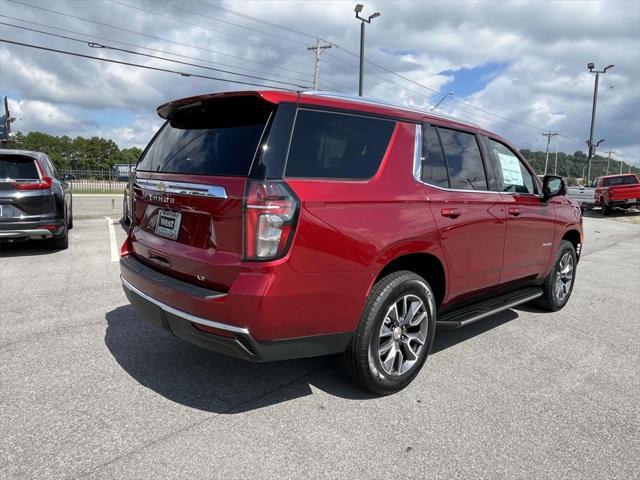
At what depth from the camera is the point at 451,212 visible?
3439mm

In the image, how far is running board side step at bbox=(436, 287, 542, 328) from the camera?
11.5 feet

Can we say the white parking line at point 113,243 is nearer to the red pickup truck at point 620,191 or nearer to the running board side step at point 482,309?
the running board side step at point 482,309

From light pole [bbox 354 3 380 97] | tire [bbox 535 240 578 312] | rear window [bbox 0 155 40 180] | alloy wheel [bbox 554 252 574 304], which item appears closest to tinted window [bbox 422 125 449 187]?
tire [bbox 535 240 578 312]

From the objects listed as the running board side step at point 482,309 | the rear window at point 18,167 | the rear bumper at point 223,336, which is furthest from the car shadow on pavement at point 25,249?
the running board side step at point 482,309

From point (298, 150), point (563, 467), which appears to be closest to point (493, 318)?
point (563, 467)

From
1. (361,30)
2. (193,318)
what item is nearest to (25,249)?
(193,318)

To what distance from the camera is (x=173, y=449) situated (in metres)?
2.45

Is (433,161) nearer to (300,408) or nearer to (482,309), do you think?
(482,309)

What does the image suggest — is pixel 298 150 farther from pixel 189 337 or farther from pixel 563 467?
pixel 563 467

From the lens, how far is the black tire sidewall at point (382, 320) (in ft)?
9.68

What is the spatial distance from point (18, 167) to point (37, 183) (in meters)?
0.38

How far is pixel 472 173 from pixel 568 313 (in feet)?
8.21

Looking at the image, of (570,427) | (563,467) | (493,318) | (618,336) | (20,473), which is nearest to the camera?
(20,473)

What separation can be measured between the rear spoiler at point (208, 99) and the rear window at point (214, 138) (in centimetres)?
2
